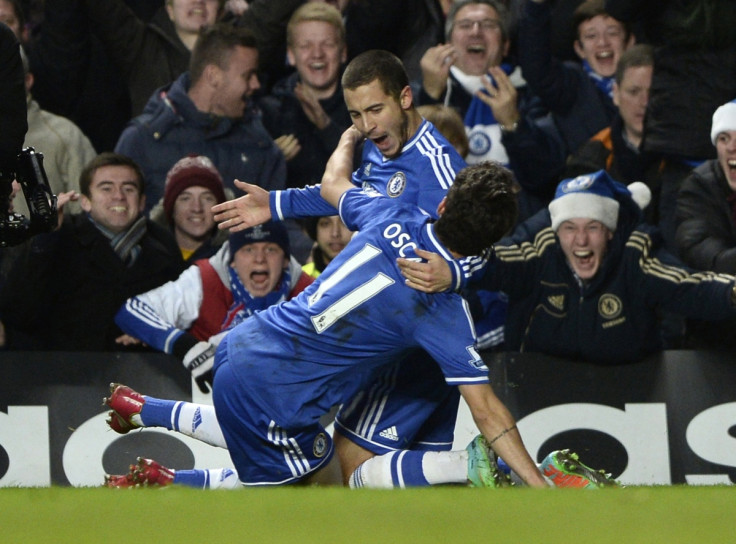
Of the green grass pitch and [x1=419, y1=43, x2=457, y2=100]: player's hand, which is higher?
[x1=419, y1=43, x2=457, y2=100]: player's hand

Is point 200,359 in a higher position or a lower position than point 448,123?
lower

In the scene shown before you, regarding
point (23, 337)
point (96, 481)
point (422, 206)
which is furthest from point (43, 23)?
point (422, 206)

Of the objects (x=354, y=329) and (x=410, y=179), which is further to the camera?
(x=410, y=179)

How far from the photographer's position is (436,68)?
25.2 feet

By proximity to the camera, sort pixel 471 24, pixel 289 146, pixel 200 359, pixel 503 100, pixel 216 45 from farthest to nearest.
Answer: pixel 289 146 → pixel 471 24 → pixel 216 45 → pixel 503 100 → pixel 200 359

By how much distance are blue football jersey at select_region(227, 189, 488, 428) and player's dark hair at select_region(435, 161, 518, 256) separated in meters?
0.08

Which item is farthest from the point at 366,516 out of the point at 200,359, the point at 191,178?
the point at 191,178

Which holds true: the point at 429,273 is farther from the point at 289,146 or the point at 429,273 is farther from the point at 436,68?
the point at 289,146

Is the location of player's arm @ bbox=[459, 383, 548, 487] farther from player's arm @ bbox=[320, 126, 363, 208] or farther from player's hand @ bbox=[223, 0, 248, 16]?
player's hand @ bbox=[223, 0, 248, 16]

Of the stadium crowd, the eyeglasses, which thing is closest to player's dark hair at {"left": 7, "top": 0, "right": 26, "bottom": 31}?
the stadium crowd

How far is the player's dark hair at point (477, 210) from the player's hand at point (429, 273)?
0.30ft

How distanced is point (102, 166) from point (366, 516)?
13.4 ft

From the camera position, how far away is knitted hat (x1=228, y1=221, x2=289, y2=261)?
6.89 m

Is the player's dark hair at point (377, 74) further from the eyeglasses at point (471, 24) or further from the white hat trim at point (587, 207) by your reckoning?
the eyeglasses at point (471, 24)
